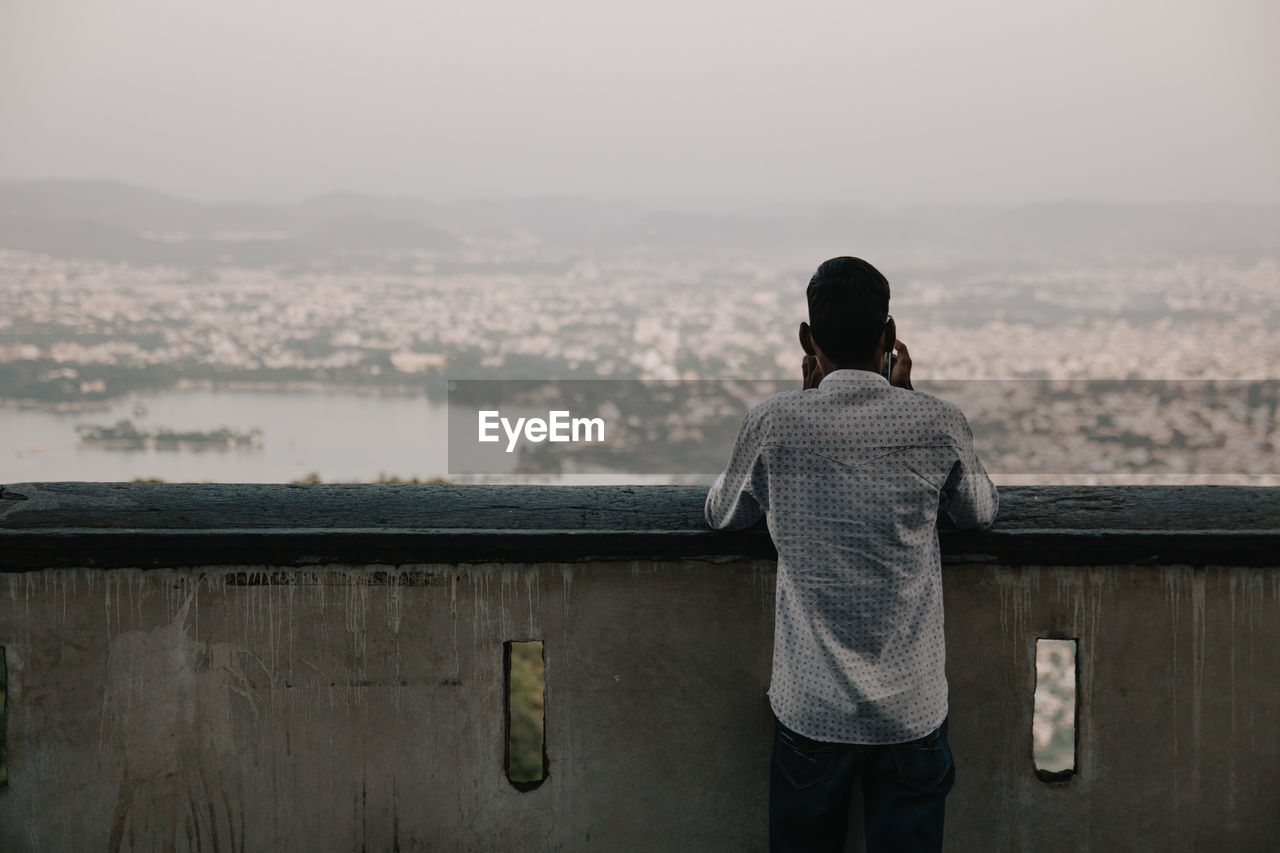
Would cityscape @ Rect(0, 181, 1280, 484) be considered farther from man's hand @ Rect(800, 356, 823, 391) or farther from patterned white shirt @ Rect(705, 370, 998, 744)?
patterned white shirt @ Rect(705, 370, 998, 744)

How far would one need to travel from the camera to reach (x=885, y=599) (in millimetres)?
1806

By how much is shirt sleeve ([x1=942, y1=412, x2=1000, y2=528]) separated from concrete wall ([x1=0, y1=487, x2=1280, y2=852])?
34cm

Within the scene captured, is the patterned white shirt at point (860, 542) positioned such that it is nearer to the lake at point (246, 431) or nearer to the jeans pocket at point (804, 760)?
the jeans pocket at point (804, 760)

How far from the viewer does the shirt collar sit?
187cm

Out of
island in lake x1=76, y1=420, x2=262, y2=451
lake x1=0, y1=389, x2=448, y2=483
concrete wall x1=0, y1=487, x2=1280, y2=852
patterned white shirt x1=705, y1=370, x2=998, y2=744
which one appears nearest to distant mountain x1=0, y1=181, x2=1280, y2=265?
lake x1=0, y1=389, x2=448, y2=483

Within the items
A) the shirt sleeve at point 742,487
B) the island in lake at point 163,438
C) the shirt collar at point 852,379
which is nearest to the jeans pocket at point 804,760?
the shirt sleeve at point 742,487

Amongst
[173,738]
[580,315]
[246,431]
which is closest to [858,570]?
[173,738]

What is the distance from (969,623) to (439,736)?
1213 millimetres

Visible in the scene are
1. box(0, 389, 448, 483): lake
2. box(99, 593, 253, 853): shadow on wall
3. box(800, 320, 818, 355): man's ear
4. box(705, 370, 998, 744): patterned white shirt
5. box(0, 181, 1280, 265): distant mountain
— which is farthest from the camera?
box(0, 181, 1280, 265): distant mountain

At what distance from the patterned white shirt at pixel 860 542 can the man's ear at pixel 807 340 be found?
138mm

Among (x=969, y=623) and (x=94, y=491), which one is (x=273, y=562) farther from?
(x=969, y=623)

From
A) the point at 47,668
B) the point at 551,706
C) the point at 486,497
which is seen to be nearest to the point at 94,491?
the point at 47,668

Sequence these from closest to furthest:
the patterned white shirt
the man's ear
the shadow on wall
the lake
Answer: the patterned white shirt < the man's ear < the shadow on wall < the lake

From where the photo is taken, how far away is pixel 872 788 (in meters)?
1.87
